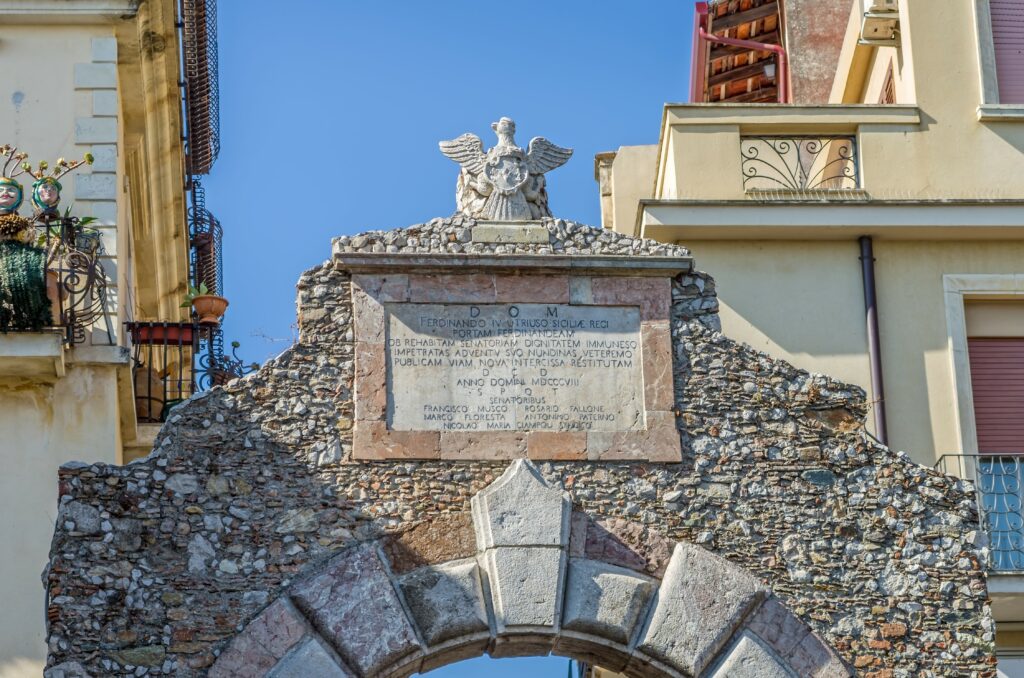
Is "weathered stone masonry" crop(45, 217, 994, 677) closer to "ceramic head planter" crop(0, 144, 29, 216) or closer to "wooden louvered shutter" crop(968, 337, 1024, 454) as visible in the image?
"wooden louvered shutter" crop(968, 337, 1024, 454)

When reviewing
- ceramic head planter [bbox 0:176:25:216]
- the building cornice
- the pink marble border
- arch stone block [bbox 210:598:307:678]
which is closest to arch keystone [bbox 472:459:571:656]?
the pink marble border

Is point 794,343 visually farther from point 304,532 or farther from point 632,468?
point 304,532

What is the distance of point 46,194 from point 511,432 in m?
4.28

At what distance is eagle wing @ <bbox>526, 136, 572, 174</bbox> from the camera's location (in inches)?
612

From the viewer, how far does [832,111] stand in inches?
741

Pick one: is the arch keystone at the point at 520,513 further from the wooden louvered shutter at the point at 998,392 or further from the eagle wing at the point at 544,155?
the wooden louvered shutter at the point at 998,392

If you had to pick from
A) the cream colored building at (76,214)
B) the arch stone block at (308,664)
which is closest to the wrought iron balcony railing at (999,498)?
the arch stone block at (308,664)

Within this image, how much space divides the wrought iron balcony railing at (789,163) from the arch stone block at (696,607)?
176 inches

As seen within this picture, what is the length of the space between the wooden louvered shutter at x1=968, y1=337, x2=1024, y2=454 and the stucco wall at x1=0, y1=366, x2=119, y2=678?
6043 millimetres

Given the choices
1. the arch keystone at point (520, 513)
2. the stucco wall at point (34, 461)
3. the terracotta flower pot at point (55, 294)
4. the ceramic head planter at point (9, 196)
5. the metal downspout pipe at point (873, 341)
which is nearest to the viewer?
the arch keystone at point (520, 513)

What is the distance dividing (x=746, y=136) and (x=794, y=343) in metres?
1.71

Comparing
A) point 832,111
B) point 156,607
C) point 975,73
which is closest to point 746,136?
point 832,111

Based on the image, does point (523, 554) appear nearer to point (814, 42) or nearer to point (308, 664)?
point (308, 664)

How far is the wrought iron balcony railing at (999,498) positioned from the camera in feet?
55.4
